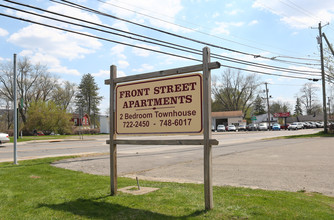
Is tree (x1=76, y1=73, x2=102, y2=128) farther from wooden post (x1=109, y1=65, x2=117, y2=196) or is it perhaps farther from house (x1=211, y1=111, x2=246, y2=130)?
wooden post (x1=109, y1=65, x2=117, y2=196)

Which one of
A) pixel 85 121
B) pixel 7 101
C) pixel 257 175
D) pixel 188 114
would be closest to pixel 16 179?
pixel 188 114

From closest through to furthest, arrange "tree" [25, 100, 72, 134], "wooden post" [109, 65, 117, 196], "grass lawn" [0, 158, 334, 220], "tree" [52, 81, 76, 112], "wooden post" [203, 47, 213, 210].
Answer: "grass lawn" [0, 158, 334, 220]
"wooden post" [203, 47, 213, 210]
"wooden post" [109, 65, 117, 196]
"tree" [25, 100, 72, 134]
"tree" [52, 81, 76, 112]

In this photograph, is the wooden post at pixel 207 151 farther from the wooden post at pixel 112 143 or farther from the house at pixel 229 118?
the house at pixel 229 118

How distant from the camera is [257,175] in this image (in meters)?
8.39

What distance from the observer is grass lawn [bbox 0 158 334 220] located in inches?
166

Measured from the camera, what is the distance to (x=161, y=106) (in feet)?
17.2

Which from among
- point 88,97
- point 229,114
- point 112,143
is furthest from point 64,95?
point 112,143

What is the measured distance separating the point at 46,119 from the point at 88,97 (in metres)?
46.0

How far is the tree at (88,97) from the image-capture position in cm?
8900

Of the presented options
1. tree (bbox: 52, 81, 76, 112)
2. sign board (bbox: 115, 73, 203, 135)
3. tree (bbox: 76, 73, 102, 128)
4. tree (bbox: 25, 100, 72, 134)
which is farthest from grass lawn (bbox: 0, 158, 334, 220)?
tree (bbox: 76, 73, 102, 128)

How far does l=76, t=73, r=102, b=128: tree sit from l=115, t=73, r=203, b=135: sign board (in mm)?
86099

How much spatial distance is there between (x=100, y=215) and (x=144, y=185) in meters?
2.27

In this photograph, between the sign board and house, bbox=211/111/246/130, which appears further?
house, bbox=211/111/246/130

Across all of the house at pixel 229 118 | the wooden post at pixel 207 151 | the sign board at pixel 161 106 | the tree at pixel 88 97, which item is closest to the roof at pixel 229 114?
the house at pixel 229 118
